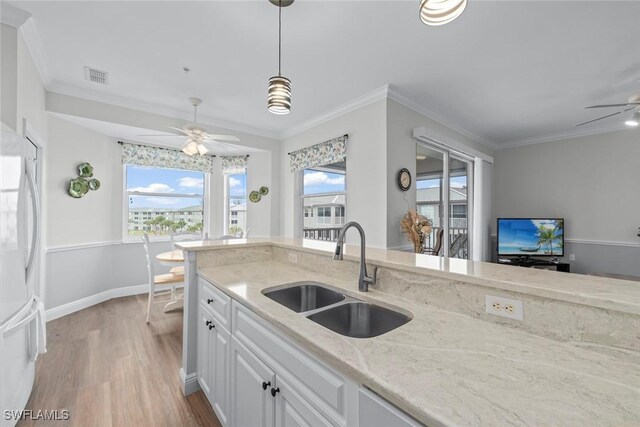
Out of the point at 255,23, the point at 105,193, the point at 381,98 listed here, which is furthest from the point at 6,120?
the point at 381,98

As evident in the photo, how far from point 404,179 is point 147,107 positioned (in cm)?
345

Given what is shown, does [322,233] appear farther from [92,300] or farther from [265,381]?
[265,381]

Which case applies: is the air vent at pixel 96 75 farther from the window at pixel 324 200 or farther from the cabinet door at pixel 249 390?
the cabinet door at pixel 249 390

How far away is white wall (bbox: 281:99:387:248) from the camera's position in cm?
313

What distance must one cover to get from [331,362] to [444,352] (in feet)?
1.13

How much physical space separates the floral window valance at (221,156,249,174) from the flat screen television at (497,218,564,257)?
4711mm

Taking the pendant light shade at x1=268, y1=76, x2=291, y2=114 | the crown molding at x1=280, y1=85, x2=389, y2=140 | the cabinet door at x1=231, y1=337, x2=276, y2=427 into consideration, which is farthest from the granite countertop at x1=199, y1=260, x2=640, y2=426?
the crown molding at x1=280, y1=85, x2=389, y2=140

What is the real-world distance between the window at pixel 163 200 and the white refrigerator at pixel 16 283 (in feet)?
9.18

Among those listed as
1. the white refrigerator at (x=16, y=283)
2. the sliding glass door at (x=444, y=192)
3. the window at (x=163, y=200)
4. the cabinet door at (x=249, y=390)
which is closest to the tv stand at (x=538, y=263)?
the sliding glass door at (x=444, y=192)

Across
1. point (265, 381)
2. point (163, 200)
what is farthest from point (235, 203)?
point (265, 381)

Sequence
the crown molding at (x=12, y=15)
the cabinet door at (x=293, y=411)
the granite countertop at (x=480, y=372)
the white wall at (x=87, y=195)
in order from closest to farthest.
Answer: the granite countertop at (x=480, y=372), the cabinet door at (x=293, y=411), the crown molding at (x=12, y=15), the white wall at (x=87, y=195)

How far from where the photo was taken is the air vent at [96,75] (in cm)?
266

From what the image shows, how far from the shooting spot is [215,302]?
5.23 ft

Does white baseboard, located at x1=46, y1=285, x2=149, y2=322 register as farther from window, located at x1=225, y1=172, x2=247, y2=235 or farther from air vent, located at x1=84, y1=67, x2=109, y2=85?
air vent, located at x1=84, y1=67, x2=109, y2=85
